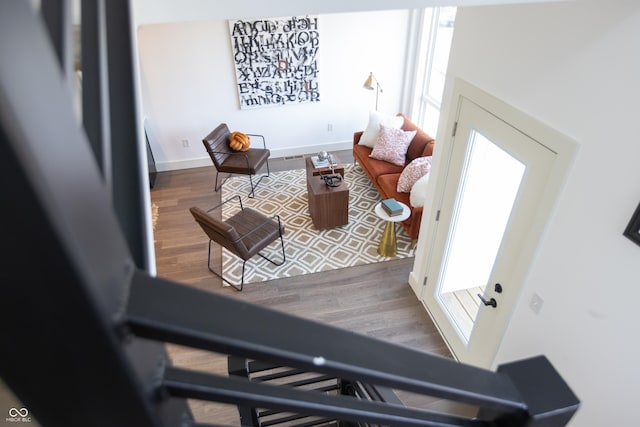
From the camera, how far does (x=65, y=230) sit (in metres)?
0.23

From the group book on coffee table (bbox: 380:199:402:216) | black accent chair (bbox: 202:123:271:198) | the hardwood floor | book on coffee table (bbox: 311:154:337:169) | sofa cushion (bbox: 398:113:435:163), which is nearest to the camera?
the hardwood floor

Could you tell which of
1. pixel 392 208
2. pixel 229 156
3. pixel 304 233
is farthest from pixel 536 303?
pixel 229 156

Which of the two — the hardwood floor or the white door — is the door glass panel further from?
the hardwood floor

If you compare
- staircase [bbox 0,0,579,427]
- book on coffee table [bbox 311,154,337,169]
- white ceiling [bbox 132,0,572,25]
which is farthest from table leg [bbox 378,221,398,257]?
staircase [bbox 0,0,579,427]

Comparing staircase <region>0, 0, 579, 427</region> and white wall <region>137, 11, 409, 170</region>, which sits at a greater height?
staircase <region>0, 0, 579, 427</region>

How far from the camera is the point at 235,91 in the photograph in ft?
18.9

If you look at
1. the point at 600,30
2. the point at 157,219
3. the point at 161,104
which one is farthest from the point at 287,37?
the point at 600,30

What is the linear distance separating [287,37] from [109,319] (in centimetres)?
580

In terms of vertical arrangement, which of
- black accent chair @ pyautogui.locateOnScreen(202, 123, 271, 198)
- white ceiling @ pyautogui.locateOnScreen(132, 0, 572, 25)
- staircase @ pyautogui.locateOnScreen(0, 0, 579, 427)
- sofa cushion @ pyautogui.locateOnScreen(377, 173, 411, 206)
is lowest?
sofa cushion @ pyautogui.locateOnScreen(377, 173, 411, 206)

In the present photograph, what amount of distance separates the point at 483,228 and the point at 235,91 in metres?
4.32

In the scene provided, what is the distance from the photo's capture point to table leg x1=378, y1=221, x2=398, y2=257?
4246mm

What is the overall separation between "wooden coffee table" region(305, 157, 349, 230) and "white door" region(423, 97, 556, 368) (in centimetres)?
146

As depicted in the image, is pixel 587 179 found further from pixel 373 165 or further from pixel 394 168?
pixel 373 165

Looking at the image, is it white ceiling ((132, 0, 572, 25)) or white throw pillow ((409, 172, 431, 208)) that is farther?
white throw pillow ((409, 172, 431, 208))
